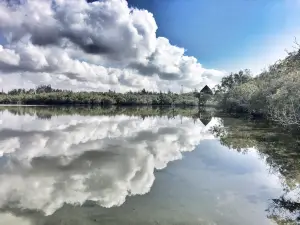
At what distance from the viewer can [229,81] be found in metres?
91.9

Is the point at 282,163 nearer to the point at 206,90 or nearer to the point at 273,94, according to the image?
the point at 273,94

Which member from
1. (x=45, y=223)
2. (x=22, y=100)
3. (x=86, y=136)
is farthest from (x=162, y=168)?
(x=22, y=100)

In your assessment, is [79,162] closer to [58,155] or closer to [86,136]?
[58,155]

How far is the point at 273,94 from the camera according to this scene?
3569 centimetres

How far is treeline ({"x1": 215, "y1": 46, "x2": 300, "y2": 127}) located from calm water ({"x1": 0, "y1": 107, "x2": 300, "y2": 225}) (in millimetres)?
5830

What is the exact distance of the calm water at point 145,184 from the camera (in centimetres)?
809

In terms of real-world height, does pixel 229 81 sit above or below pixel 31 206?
above

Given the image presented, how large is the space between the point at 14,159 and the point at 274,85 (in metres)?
30.5

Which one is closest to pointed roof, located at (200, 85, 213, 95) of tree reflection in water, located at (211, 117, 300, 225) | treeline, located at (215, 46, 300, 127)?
treeline, located at (215, 46, 300, 127)

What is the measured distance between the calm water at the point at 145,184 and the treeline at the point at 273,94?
230 inches

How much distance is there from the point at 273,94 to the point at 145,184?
29100 millimetres

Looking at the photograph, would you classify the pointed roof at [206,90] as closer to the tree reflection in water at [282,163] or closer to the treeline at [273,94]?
the treeline at [273,94]

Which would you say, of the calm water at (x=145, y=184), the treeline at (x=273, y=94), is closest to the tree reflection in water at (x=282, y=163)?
the calm water at (x=145, y=184)

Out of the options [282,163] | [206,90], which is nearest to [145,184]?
[282,163]
